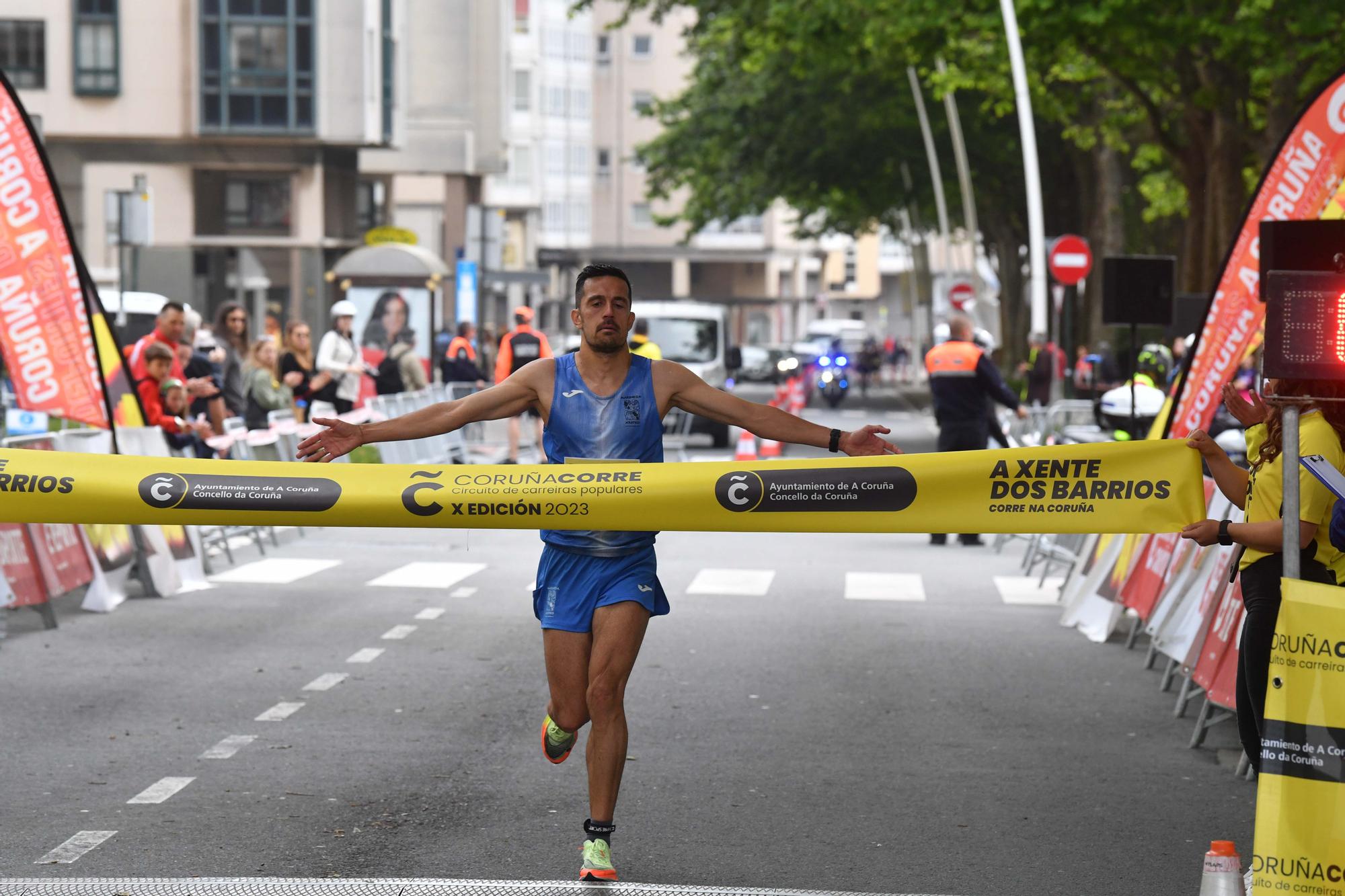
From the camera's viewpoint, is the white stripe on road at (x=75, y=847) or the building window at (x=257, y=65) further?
the building window at (x=257, y=65)

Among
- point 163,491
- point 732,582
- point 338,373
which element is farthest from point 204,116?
point 163,491

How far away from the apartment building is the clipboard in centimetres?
4564

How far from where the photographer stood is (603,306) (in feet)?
22.1

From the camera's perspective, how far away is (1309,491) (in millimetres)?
6312

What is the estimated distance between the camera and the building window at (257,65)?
5206 centimetres

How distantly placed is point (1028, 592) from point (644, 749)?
727 cm

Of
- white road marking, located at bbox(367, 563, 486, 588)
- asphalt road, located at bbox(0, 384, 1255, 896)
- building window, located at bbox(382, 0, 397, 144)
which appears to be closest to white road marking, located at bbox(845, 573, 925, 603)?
asphalt road, located at bbox(0, 384, 1255, 896)

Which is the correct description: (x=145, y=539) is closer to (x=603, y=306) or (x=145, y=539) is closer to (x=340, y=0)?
(x=603, y=306)

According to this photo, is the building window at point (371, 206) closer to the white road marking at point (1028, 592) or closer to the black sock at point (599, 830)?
the white road marking at point (1028, 592)

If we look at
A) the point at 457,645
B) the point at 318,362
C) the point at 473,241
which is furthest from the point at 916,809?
the point at 473,241

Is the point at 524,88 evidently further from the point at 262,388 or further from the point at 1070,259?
the point at 262,388

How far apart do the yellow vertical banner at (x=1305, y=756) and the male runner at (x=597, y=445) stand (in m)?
1.58

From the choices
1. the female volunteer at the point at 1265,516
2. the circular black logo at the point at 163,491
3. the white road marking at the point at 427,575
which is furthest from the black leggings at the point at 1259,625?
the white road marking at the point at 427,575

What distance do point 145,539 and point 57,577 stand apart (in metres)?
1.64
